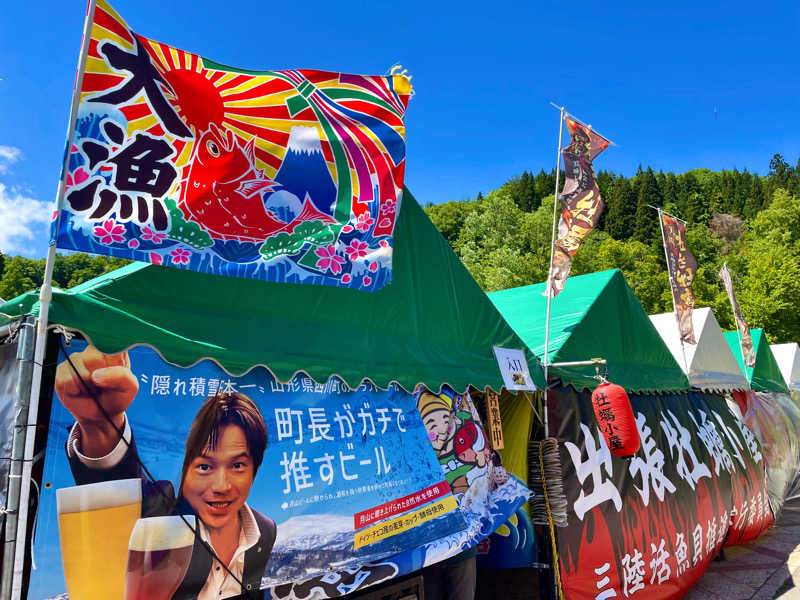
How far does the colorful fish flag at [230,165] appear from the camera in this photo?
2453 millimetres

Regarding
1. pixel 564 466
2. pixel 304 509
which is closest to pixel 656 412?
pixel 564 466

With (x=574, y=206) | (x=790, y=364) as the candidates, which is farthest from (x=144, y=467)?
(x=790, y=364)

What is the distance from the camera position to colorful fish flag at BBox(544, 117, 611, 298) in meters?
5.74

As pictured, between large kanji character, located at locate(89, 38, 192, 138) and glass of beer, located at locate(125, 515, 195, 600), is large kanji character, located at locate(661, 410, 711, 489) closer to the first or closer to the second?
glass of beer, located at locate(125, 515, 195, 600)

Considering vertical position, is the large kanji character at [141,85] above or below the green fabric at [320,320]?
above

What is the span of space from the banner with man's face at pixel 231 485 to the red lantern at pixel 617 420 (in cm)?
192

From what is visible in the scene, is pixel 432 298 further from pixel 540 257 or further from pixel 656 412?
pixel 540 257

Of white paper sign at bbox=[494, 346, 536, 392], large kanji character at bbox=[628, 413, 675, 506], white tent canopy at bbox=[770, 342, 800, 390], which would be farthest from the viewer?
white tent canopy at bbox=[770, 342, 800, 390]

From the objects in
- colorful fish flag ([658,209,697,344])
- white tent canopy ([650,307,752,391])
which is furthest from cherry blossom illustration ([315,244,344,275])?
white tent canopy ([650,307,752,391])

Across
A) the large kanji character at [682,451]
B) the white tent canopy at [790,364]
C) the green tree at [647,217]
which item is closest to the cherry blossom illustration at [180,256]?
the large kanji character at [682,451]

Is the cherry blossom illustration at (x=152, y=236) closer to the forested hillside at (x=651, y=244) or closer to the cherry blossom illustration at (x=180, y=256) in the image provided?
the cherry blossom illustration at (x=180, y=256)

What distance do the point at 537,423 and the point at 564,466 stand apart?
482mm

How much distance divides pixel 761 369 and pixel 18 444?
14.9 metres

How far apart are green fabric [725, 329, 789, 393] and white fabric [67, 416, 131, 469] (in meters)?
13.1
